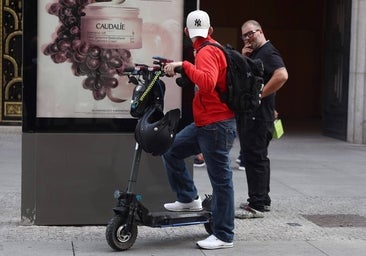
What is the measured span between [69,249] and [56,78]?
5.08ft

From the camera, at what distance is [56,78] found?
22.4 feet

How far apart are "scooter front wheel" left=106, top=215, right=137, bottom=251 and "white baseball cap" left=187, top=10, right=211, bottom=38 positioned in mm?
1568

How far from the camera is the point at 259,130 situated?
7.69m

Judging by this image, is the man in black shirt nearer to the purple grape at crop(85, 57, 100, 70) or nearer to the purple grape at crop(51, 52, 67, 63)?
the purple grape at crop(85, 57, 100, 70)

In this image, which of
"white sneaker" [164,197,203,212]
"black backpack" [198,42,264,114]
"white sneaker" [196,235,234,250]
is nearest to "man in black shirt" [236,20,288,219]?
"white sneaker" [164,197,203,212]

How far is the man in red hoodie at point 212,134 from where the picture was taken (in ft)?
19.7

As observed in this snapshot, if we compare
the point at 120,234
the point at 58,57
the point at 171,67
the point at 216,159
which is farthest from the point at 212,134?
the point at 58,57

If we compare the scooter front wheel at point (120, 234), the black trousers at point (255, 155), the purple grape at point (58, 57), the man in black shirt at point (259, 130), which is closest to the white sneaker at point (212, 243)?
the scooter front wheel at point (120, 234)

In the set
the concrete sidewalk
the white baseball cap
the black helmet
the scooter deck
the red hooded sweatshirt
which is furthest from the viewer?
the concrete sidewalk

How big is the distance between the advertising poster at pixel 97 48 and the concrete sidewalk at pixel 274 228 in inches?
43.7

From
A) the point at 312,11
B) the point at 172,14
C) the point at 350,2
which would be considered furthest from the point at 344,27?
the point at 172,14

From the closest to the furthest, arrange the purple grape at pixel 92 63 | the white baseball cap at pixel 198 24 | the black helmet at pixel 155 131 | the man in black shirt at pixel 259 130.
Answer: the black helmet at pixel 155 131
the white baseball cap at pixel 198 24
the purple grape at pixel 92 63
the man in black shirt at pixel 259 130

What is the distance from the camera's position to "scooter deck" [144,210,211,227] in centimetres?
618

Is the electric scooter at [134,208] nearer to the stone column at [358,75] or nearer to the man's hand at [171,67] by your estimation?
the man's hand at [171,67]
